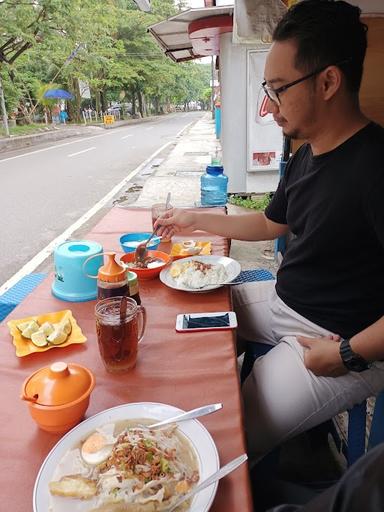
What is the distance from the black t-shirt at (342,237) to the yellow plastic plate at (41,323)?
98 cm

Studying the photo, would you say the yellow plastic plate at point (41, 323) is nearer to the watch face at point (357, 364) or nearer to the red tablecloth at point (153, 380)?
the red tablecloth at point (153, 380)

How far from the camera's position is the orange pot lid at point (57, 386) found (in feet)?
3.58

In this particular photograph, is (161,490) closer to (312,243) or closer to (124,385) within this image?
(124,385)

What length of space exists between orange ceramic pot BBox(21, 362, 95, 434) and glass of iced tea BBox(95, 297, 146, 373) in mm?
177

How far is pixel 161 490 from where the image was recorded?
89cm

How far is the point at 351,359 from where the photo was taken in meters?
1.52

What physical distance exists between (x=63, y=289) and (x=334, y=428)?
5.52 feet

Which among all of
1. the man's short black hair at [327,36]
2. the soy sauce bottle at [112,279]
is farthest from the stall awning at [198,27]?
the soy sauce bottle at [112,279]

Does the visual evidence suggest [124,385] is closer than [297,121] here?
Yes

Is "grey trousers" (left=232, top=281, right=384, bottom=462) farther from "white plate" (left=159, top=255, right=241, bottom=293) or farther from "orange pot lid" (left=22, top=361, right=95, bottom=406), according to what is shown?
"orange pot lid" (left=22, top=361, right=95, bottom=406)

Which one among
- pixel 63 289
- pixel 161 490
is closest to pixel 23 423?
pixel 161 490

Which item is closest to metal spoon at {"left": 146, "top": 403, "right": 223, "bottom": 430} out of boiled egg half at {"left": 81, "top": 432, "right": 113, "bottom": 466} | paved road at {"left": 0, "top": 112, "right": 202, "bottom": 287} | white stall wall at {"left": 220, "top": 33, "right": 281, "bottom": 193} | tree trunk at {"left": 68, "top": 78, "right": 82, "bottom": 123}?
boiled egg half at {"left": 81, "top": 432, "right": 113, "bottom": 466}

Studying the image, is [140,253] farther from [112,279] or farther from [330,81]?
[330,81]

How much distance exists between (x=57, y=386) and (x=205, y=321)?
68 cm
